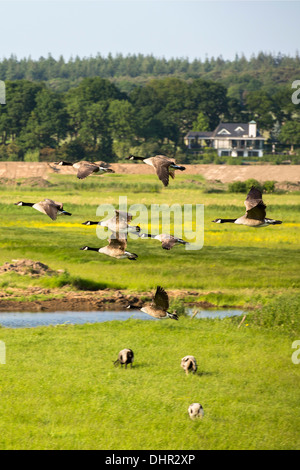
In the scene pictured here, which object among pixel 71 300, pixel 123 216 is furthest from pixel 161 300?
pixel 71 300

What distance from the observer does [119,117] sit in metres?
136

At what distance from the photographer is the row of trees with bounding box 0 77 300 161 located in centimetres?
12888

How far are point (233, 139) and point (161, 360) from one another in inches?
4964

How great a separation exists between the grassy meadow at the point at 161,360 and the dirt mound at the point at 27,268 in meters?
0.78

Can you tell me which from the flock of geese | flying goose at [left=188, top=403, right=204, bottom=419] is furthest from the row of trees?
the flock of geese

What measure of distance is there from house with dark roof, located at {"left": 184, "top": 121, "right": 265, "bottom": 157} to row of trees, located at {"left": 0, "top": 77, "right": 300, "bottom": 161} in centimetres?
350

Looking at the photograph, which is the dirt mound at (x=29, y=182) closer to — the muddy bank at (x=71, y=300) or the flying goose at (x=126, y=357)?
the muddy bank at (x=71, y=300)

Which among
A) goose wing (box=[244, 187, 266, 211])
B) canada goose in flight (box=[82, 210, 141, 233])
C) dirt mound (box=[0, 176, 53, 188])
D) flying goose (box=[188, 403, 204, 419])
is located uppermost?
goose wing (box=[244, 187, 266, 211])

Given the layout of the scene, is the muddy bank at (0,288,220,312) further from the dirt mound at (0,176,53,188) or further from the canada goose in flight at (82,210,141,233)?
the dirt mound at (0,176,53,188)

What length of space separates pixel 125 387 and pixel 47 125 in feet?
348

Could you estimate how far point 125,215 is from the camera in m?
10.9

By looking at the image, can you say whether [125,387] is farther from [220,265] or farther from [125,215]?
[220,265]

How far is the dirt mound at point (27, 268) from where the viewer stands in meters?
47.8
